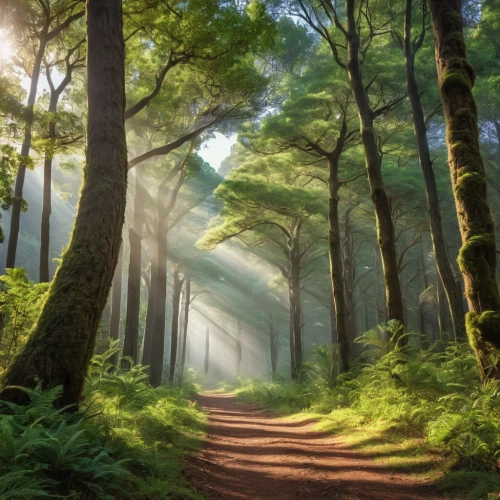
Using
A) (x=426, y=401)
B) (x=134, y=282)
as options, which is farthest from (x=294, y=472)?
(x=134, y=282)

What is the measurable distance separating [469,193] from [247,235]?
1589cm

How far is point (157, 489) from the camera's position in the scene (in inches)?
137

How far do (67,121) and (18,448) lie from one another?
33.1 ft

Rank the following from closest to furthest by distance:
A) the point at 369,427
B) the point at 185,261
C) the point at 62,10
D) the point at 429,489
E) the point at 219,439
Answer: the point at 429,489 → the point at 369,427 → the point at 219,439 → the point at 62,10 → the point at 185,261

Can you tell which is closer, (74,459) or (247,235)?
(74,459)

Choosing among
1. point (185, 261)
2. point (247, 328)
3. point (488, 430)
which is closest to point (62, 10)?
point (488, 430)

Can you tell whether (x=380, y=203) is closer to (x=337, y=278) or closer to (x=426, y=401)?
(x=337, y=278)

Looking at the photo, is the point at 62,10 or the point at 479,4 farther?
the point at 479,4

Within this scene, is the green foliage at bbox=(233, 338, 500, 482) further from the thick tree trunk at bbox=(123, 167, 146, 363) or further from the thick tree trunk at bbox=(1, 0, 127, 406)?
the thick tree trunk at bbox=(123, 167, 146, 363)

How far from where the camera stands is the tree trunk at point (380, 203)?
8945 millimetres

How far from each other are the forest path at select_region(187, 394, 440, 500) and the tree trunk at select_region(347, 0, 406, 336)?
11.0 feet

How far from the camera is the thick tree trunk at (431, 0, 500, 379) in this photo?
486cm

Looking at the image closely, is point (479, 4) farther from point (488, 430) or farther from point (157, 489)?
point (157, 489)

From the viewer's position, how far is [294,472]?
16.5 ft
